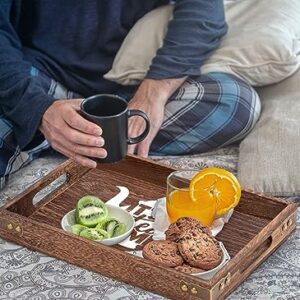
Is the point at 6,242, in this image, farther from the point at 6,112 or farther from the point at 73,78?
→ the point at 73,78

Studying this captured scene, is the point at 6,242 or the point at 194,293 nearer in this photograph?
the point at 194,293

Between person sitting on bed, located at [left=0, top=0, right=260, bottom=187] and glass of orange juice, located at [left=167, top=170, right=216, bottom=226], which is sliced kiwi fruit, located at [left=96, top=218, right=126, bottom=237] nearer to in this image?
glass of orange juice, located at [left=167, top=170, right=216, bottom=226]

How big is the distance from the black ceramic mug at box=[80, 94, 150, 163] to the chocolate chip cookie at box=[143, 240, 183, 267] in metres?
0.22

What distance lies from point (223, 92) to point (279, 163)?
0.23 metres

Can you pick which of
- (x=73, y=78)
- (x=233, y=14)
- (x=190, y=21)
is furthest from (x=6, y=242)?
(x=233, y=14)

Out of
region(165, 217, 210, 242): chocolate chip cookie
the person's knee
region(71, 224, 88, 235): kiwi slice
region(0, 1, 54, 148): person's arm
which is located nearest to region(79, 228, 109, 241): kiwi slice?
region(71, 224, 88, 235): kiwi slice

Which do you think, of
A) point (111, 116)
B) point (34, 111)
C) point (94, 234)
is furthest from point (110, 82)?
point (94, 234)

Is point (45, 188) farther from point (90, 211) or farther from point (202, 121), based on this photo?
point (202, 121)

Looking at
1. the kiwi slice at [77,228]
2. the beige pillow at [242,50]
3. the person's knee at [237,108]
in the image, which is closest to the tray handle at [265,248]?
the kiwi slice at [77,228]

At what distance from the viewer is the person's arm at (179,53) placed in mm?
1928

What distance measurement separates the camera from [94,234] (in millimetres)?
1525

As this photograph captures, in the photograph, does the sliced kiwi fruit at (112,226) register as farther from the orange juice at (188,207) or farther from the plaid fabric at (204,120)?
the plaid fabric at (204,120)

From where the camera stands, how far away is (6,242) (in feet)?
5.29

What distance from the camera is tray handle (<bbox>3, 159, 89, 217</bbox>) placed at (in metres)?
1.62
